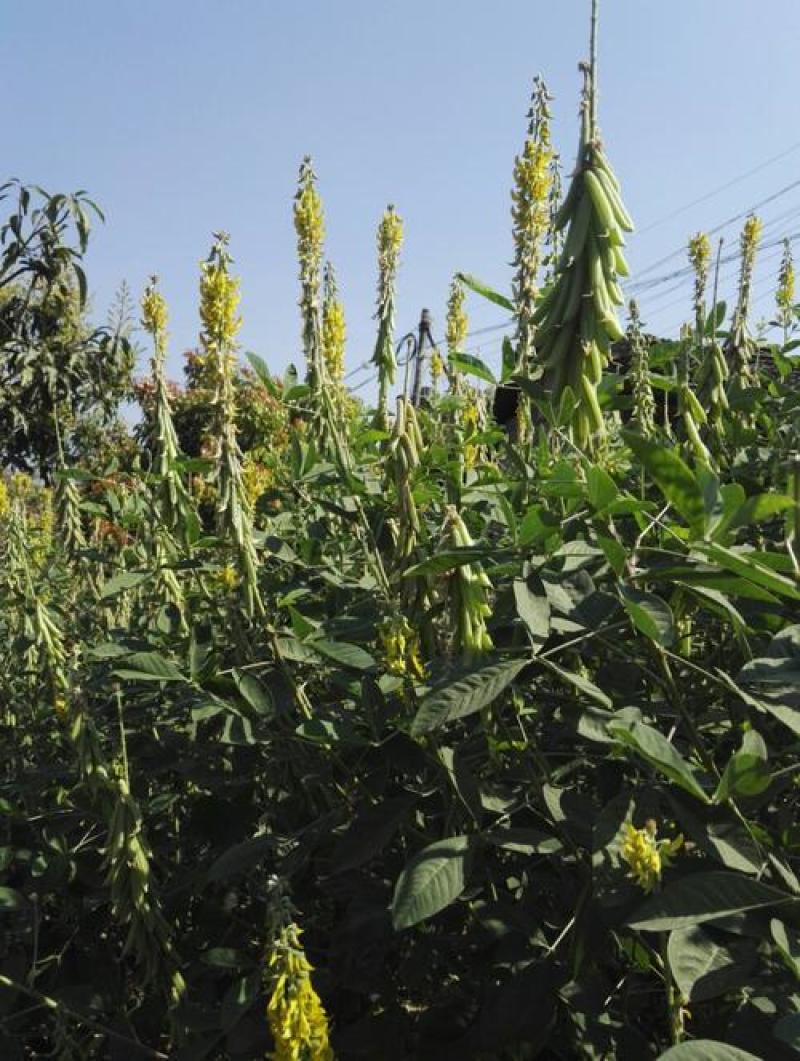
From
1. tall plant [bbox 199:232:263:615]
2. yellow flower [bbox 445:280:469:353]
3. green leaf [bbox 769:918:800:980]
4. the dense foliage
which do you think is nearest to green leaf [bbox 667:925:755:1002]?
the dense foliage

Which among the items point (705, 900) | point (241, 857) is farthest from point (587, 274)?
point (241, 857)

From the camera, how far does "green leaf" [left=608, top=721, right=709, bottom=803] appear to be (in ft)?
3.96

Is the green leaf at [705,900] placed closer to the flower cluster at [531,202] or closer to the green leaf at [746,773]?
the green leaf at [746,773]

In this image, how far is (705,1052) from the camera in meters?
1.14

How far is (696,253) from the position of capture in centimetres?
358

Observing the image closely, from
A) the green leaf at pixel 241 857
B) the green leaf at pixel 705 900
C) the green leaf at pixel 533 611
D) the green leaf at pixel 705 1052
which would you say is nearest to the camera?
the green leaf at pixel 705 1052

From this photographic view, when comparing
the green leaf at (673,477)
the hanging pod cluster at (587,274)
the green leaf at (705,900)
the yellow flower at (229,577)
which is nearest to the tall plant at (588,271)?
the hanging pod cluster at (587,274)

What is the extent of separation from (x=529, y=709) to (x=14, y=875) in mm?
1609

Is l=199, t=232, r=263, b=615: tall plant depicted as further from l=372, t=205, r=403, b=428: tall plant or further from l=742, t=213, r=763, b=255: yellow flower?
l=742, t=213, r=763, b=255: yellow flower

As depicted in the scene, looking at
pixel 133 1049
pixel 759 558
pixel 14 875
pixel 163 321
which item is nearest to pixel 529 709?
pixel 759 558

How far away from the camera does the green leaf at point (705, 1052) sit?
A: 44.1 inches

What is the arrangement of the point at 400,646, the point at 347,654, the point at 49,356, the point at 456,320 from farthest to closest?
the point at 49,356, the point at 456,320, the point at 347,654, the point at 400,646

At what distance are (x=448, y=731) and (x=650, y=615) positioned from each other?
753mm

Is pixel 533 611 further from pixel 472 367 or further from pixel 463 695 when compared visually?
pixel 472 367
